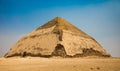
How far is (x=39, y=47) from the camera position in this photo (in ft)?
124

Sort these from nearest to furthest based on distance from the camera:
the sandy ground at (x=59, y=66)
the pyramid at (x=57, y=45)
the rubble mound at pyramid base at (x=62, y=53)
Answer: the sandy ground at (x=59, y=66)
the rubble mound at pyramid base at (x=62, y=53)
the pyramid at (x=57, y=45)

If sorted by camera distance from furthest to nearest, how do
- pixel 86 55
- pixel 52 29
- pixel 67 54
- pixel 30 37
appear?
pixel 30 37
pixel 52 29
pixel 86 55
pixel 67 54

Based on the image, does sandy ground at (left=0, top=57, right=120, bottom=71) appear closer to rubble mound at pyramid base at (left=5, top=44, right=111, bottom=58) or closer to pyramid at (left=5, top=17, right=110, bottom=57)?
rubble mound at pyramid base at (left=5, top=44, right=111, bottom=58)

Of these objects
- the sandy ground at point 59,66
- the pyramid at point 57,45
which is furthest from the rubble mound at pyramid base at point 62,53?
the sandy ground at point 59,66

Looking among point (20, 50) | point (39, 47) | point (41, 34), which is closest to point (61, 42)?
point (39, 47)

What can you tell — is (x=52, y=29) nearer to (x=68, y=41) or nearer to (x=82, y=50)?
(x=68, y=41)

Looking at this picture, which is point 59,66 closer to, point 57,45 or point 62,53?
point 62,53

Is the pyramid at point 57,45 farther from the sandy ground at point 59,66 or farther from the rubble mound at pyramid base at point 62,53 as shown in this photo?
the sandy ground at point 59,66

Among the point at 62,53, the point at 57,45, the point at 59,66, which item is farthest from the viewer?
the point at 57,45

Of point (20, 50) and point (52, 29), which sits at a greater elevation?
point (52, 29)

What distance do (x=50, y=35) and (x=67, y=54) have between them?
728cm

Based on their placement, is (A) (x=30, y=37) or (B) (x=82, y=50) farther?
(A) (x=30, y=37)

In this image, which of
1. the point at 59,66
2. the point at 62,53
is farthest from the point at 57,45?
the point at 59,66

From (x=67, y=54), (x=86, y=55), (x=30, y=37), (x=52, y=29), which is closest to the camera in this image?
(x=67, y=54)
